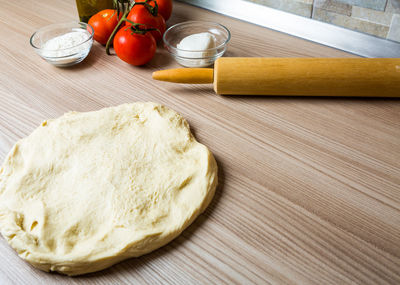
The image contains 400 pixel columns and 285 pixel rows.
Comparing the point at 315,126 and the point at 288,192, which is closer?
the point at 288,192

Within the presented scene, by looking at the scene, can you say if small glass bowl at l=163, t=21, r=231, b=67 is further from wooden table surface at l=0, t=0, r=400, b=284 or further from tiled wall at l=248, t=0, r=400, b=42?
tiled wall at l=248, t=0, r=400, b=42

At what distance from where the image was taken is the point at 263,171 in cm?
72

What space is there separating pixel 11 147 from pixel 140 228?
40 centimetres

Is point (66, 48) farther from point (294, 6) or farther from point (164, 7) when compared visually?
point (294, 6)

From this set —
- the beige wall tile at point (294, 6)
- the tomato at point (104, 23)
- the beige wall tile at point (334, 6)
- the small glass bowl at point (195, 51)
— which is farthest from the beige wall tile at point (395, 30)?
the tomato at point (104, 23)

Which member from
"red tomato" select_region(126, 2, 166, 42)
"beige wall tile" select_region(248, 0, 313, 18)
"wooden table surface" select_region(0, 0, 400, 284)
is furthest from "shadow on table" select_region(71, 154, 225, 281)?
"beige wall tile" select_region(248, 0, 313, 18)

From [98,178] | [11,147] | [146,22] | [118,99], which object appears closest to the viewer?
[98,178]

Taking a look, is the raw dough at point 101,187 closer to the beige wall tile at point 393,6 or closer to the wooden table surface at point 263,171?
the wooden table surface at point 263,171

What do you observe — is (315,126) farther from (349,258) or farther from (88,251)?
(88,251)

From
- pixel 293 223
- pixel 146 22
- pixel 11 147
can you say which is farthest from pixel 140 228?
pixel 146 22

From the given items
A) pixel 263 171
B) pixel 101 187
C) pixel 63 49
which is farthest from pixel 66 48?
pixel 263 171

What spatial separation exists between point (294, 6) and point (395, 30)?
0.31 meters

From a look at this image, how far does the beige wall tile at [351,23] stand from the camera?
0.96 meters

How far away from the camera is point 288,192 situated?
0.68 m
